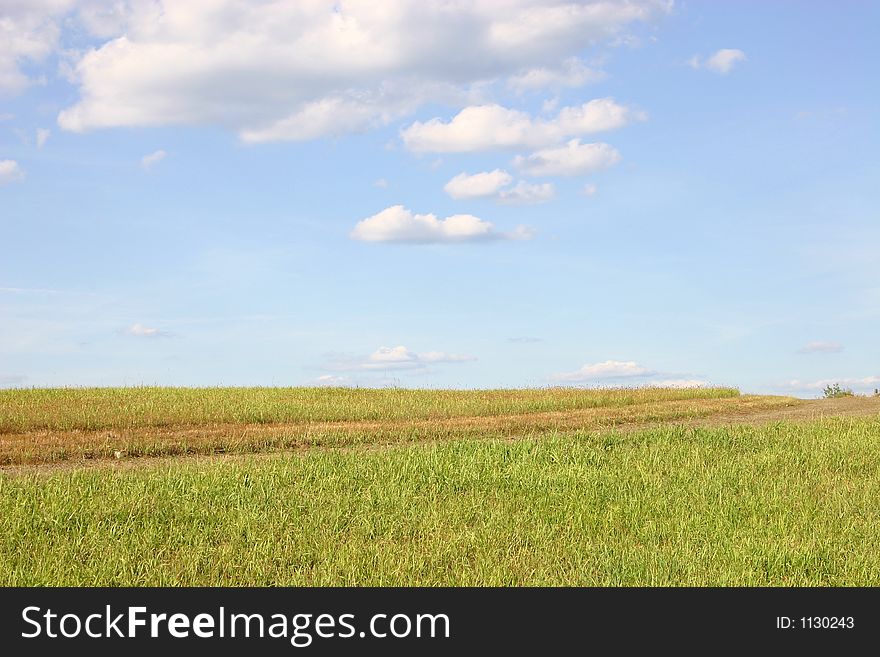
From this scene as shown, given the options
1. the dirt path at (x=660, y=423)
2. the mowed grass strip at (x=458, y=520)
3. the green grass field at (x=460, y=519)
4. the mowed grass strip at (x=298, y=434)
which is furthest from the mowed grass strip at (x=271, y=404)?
the mowed grass strip at (x=458, y=520)

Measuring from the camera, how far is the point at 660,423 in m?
22.3

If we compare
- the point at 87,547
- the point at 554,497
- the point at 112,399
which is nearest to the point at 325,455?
the point at 554,497

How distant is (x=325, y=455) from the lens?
1436 cm

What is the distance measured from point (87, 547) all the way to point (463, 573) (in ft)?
13.4

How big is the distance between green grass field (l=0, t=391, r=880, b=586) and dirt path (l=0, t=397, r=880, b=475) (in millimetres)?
260

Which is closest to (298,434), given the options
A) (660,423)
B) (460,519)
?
(460,519)

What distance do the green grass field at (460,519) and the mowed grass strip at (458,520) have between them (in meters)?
0.03

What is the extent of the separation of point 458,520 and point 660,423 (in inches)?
512

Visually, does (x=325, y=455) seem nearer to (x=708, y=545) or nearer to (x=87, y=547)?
(x=87, y=547)

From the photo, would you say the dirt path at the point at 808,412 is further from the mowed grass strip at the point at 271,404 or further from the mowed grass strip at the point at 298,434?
the mowed grass strip at the point at 271,404

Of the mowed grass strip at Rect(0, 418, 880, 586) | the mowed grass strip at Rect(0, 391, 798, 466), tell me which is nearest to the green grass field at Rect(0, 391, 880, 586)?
the mowed grass strip at Rect(0, 418, 880, 586)

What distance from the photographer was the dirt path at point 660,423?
15.2 m

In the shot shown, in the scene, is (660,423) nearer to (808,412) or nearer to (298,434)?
(808,412)

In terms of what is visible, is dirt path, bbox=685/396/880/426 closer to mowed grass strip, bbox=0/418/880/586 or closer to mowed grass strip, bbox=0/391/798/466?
mowed grass strip, bbox=0/391/798/466
